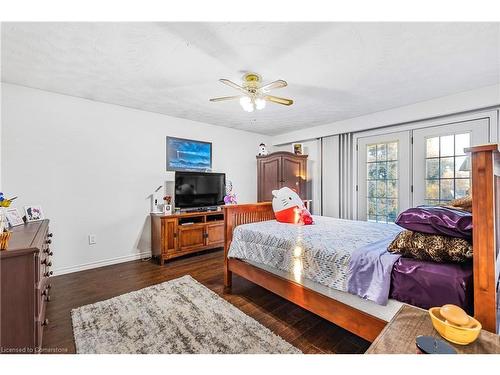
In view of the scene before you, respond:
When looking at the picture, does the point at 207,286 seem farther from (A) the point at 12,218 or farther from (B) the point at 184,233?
(A) the point at 12,218

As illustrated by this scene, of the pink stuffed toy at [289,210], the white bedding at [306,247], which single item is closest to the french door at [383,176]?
the white bedding at [306,247]

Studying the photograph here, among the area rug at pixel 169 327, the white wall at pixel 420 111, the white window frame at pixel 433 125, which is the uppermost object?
the white wall at pixel 420 111

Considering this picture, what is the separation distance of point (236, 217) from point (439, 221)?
1816 mm

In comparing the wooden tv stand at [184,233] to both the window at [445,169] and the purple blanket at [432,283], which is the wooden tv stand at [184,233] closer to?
the purple blanket at [432,283]

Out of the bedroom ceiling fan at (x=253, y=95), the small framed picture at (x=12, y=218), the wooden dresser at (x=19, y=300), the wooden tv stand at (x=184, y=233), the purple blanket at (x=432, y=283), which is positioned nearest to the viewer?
the purple blanket at (x=432, y=283)

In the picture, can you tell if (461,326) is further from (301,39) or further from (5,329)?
(5,329)

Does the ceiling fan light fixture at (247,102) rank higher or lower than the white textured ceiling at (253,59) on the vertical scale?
lower

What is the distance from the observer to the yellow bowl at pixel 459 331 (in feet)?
2.68

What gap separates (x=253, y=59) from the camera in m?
2.14

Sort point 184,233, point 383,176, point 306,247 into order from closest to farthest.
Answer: point 306,247, point 184,233, point 383,176

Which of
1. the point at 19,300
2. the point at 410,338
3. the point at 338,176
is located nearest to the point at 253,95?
the point at 410,338

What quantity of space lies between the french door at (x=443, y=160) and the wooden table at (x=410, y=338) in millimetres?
2839

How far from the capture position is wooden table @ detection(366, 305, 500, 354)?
0.82 meters

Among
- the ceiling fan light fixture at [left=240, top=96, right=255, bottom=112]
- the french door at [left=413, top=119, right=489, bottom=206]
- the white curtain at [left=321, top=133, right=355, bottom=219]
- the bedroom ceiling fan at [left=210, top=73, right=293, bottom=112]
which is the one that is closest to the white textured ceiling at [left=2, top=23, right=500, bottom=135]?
the bedroom ceiling fan at [left=210, top=73, right=293, bottom=112]
